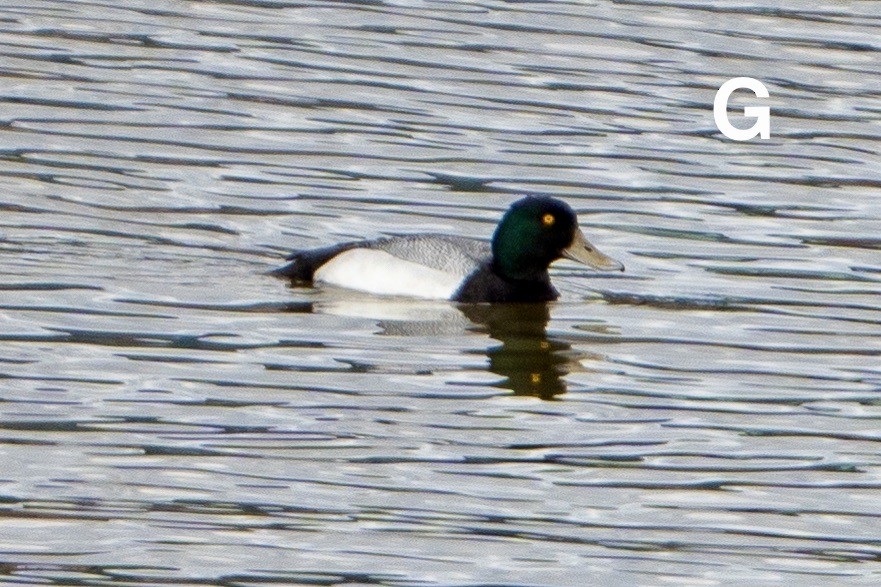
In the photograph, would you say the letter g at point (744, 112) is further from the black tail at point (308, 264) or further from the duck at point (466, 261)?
the black tail at point (308, 264)

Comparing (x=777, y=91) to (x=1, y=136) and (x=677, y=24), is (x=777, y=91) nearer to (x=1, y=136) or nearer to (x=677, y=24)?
(x=677, y=24)

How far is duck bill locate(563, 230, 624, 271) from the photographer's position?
13.2 meters

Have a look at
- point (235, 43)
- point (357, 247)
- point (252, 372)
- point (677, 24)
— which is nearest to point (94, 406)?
point (252, 372)

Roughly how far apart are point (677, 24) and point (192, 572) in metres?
13.1

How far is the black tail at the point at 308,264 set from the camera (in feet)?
43.0

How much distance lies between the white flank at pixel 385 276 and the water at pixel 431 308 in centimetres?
14

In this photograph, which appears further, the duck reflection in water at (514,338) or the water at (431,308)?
the duck reflection in water at (514,338)

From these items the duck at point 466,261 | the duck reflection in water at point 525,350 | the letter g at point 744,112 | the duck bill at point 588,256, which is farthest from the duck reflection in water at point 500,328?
the letter g at point 744,112

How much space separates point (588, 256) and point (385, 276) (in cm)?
119

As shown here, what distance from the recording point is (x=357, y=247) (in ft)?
43.1

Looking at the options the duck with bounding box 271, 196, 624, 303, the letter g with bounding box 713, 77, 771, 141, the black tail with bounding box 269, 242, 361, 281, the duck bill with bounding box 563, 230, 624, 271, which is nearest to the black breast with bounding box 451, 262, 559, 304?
the duck with bounding box 271, 196, 624, 303

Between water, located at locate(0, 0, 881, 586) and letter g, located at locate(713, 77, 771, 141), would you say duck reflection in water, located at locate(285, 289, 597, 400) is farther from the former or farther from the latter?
letter g, located at locate(713, 77, 771, 141)

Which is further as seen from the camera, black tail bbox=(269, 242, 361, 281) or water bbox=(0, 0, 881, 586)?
black tail bbox=(269, 242, 361, 281)

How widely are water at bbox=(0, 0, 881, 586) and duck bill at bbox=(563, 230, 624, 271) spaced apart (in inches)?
7.0
